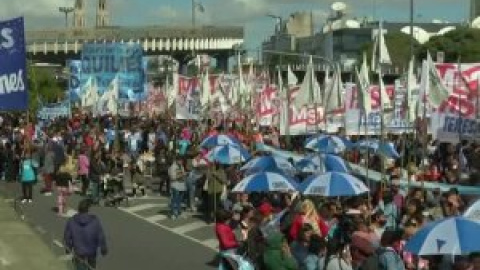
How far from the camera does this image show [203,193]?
81.7 ft

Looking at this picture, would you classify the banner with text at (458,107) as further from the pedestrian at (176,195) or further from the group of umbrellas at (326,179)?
the pedestrian at (176,195)

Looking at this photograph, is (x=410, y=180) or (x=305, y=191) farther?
(x=410, y=180)

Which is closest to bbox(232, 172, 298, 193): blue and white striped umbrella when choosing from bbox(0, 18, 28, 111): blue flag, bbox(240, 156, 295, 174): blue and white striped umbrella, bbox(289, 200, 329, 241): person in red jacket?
bbox(240, 156, 295, 174): blue and white striped umbrella

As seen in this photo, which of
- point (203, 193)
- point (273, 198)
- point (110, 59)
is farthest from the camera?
point (110, 59)

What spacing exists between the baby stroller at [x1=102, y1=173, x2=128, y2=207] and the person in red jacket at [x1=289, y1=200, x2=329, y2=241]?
12638 mm

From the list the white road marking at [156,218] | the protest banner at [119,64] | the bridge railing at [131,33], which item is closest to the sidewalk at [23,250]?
the white road marking at [156,218]

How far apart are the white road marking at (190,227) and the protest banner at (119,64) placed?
61.4 feet

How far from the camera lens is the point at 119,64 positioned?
42.8 meters

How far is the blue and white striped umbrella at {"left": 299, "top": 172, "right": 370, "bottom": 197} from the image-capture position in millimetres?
16641

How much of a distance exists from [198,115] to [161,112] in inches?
737

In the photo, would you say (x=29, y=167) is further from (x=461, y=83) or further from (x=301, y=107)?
(x=461, y=83)

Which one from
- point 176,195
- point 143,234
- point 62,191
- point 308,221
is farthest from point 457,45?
point 308,221

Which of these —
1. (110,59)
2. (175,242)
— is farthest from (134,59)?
(175,242)

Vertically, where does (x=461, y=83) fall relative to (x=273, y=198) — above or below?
above
